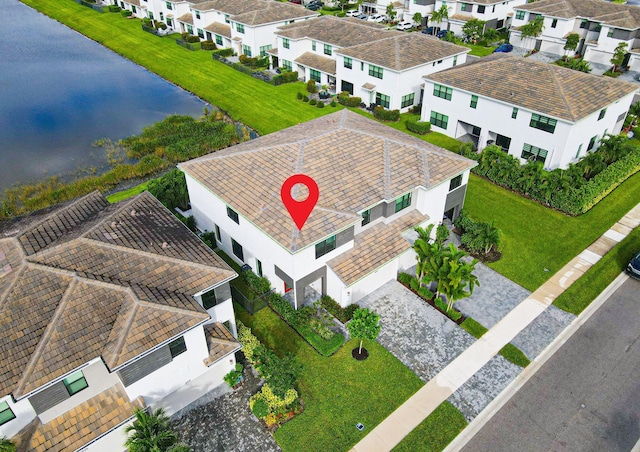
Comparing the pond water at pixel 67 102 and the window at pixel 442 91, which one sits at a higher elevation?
the window at pixel 442 91

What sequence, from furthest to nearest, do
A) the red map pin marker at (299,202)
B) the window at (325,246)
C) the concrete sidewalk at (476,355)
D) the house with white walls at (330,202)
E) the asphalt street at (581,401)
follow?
the house with white walls at (330,202)
the window at (325,246)
the red map pin marker at (299,202)
the concrete sidewalk at (476,355)
the asphalt street at (581,401)

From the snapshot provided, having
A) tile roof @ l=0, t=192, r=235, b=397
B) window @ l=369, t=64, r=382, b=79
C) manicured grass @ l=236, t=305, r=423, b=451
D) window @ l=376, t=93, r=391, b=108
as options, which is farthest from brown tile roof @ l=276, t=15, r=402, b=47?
manicured grass @ l=236, t=305, r=423, b=451

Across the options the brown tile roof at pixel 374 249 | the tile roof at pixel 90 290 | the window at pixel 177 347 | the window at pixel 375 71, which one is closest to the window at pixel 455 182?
the brown tile roof at pixel 374 249

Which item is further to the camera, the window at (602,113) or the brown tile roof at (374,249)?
the window at (602,113)

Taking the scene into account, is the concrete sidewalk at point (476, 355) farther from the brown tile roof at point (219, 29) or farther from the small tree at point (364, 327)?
the brown tile roof at point (219, 29)

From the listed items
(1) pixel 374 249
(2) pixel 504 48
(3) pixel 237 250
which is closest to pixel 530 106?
(1) pixel 374 249

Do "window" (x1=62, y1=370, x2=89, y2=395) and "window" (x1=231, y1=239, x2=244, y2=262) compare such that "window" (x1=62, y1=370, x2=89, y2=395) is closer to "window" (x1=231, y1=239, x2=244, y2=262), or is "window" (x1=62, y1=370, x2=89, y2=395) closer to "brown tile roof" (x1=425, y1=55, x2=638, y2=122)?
"window" (x1=231, y1=239, x2=244, y2=262)
